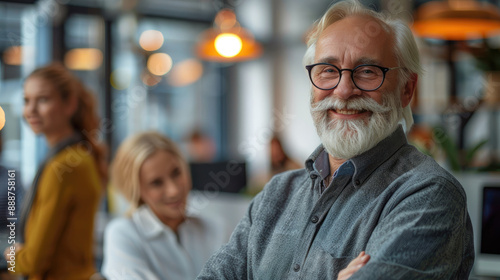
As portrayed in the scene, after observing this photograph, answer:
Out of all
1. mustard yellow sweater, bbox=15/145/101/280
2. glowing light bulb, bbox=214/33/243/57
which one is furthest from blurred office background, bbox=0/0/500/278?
mustard yellow sweater, bbox=15/145/101/280

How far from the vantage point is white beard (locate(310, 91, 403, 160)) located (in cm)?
123

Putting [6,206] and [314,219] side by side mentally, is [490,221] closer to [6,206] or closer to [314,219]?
[314,219]

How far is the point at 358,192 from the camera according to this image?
3.93 ft

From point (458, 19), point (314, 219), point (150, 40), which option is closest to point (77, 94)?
point (314, 219)

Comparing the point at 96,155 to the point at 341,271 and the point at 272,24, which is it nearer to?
the point at 341,271

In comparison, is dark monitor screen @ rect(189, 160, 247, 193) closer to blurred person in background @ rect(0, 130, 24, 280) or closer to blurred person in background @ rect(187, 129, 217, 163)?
blurred person in background @ rect(0, 130, 24, 280)

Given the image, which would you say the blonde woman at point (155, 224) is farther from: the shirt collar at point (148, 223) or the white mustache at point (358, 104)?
the white mustache at point (358, 104)

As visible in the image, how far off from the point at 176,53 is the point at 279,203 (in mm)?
6156

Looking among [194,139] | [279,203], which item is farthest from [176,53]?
[279,203]

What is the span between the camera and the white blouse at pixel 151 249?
193cm

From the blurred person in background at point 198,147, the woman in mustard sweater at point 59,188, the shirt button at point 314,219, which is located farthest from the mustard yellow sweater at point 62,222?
the blurred person in background at point 198,147

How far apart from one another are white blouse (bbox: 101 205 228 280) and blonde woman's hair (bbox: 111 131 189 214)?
0.08 meters

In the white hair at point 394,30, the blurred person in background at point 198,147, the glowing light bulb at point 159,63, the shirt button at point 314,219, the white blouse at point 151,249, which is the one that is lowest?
the blurred person in background at point 198,147

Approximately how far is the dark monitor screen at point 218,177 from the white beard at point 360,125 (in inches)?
115
